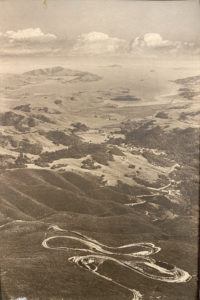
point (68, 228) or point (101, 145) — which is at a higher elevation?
point (101, 145)

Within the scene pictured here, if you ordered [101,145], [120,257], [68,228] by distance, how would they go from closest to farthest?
[120,257]
[68,228]
[101,145]

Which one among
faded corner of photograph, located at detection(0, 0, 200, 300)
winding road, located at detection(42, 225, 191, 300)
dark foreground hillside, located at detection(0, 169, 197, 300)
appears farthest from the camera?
faded corner of photograph, located at detection(0, 0, 200, 300)

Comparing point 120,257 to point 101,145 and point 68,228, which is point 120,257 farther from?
point 101,145

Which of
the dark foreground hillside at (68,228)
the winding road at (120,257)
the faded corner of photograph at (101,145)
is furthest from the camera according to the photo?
the faded corner of photograph at (101,145)

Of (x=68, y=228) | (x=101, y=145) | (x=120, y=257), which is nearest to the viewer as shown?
(x=120, y=257)

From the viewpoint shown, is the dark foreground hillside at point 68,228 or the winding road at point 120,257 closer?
the dark foreground hillside at point 68,228

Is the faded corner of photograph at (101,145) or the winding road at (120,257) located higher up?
the faded corner of photograph at (101,145)

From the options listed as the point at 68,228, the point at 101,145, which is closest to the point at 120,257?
the point at 68,228

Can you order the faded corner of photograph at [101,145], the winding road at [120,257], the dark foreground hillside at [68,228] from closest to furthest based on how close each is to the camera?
the dark foreground hillside at [68,228] → the winding road at [120,257] → the faded corner of photograph at [101,145]

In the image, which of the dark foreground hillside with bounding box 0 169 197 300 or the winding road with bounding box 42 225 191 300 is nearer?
the dark foreground hillside with bounding box 0 169 197 300

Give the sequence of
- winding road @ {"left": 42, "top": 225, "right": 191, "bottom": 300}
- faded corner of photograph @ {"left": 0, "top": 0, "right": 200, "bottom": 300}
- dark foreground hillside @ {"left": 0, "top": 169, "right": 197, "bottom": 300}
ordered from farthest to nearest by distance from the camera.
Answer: faded corner of photograph @ {"left": 0, "top": 0, "right": 200, "bottom": 300} → winding road @ {"left": 42, "top": 225, "right": 191, "bottom": 300} → dark foreground hillside @ {"left": 0, "top": 169, "right": 197, "bottom": 300}
